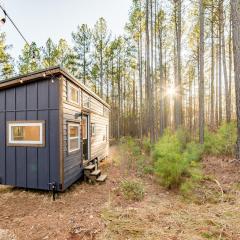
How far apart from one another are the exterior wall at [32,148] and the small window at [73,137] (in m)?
0.61

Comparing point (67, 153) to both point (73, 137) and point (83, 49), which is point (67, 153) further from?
point (83, 49)

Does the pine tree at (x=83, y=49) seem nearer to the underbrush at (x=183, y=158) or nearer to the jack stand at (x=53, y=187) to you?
the underbrush at (x=183, y=158)

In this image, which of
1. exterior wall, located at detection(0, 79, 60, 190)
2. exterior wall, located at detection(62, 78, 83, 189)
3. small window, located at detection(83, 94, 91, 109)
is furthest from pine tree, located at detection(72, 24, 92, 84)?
exterior wall, located at detection(0, 79, 60, 190)

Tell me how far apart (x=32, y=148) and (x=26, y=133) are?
1.70 ft

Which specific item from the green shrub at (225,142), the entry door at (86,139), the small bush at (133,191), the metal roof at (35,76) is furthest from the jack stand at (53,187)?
the green shrub at (225,142)

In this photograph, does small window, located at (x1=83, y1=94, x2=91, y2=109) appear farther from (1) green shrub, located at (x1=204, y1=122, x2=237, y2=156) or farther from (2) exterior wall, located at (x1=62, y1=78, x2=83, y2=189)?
(1) green shrub, located at (x1=204, y1=122, x2=237, y2=156)

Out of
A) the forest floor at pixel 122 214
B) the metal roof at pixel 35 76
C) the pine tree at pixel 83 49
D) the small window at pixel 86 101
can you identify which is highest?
the pine tree at pixel 83 49

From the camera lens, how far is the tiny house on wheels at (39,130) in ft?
17.2

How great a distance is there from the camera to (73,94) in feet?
20.8

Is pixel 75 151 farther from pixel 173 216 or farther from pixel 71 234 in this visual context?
pixel 173 216

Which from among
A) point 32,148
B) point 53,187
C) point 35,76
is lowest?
point 53,187

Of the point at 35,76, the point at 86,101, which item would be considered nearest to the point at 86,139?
the point at 86,101

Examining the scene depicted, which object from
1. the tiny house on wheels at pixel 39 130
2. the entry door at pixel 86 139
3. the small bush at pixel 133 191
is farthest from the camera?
the entry door at pixel 86 139

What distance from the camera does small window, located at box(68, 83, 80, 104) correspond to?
5936 millimetres
